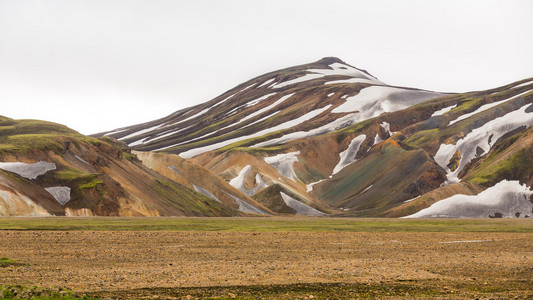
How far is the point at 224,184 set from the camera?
13888cm

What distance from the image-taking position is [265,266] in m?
32.6

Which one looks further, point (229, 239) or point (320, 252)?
point (229, 239)

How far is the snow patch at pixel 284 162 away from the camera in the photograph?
6767 inches

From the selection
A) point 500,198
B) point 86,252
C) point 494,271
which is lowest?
A: point 500,198

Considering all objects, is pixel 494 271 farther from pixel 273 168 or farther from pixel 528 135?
pixel 273 168

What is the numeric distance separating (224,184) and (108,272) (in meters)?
110

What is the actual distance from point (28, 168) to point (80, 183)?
28.2ft

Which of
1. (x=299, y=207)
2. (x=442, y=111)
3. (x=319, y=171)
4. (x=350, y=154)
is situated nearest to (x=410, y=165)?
(x=299, y=207)

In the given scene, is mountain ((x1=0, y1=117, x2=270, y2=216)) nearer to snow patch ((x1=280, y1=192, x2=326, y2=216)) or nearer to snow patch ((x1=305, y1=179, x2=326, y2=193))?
snow patch ((x1=280, y1=192, x2=326, y2=216))

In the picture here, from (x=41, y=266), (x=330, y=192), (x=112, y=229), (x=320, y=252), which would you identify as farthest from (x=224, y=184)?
(x=41, y=266)

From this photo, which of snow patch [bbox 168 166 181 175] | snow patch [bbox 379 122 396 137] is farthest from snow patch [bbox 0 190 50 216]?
snow patch [bbox 379 122 396 137]

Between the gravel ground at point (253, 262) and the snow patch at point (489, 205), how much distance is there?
6495 centimetres

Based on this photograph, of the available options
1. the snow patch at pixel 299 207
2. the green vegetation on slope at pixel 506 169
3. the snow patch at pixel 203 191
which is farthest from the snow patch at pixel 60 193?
the green vegetation on slope at pixel 506 169

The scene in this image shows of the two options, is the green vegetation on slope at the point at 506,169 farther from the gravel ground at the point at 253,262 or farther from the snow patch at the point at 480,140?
the gravel ground at the point at 253,262
